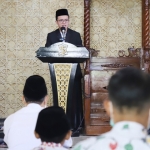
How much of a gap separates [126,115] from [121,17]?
517cm

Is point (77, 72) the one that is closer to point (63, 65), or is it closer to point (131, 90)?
point (63, 65)

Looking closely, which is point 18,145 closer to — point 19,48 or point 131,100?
point 131,100

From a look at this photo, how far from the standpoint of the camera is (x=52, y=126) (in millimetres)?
1705

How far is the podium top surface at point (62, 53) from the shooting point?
13.7 feet

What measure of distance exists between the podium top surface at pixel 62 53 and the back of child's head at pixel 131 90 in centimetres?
293

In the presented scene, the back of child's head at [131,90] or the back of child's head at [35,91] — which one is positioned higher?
the back of child's head at [131,90]

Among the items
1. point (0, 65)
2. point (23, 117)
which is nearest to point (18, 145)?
point (23, 117)

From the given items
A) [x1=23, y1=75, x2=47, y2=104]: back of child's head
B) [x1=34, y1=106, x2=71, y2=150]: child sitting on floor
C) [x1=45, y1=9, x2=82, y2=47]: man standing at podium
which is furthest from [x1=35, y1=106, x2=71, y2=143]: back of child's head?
[x1=45, y1=9, x2=82, y2=47]: man standing at podium

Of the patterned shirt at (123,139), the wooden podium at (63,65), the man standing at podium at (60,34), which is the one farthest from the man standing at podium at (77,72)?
the patterned shirt at (123,139)

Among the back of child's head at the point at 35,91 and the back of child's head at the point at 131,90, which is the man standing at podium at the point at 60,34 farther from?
the back of child's head at the point at 131,90

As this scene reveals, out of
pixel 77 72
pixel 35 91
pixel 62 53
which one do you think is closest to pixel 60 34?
pixel 77 72

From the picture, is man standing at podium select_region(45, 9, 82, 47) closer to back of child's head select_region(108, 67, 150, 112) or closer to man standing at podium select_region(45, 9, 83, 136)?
man standing at podium select_region(45, 9, 83, 136)

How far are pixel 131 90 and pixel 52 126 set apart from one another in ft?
1.98

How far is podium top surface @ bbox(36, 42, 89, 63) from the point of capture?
13.7 feet
